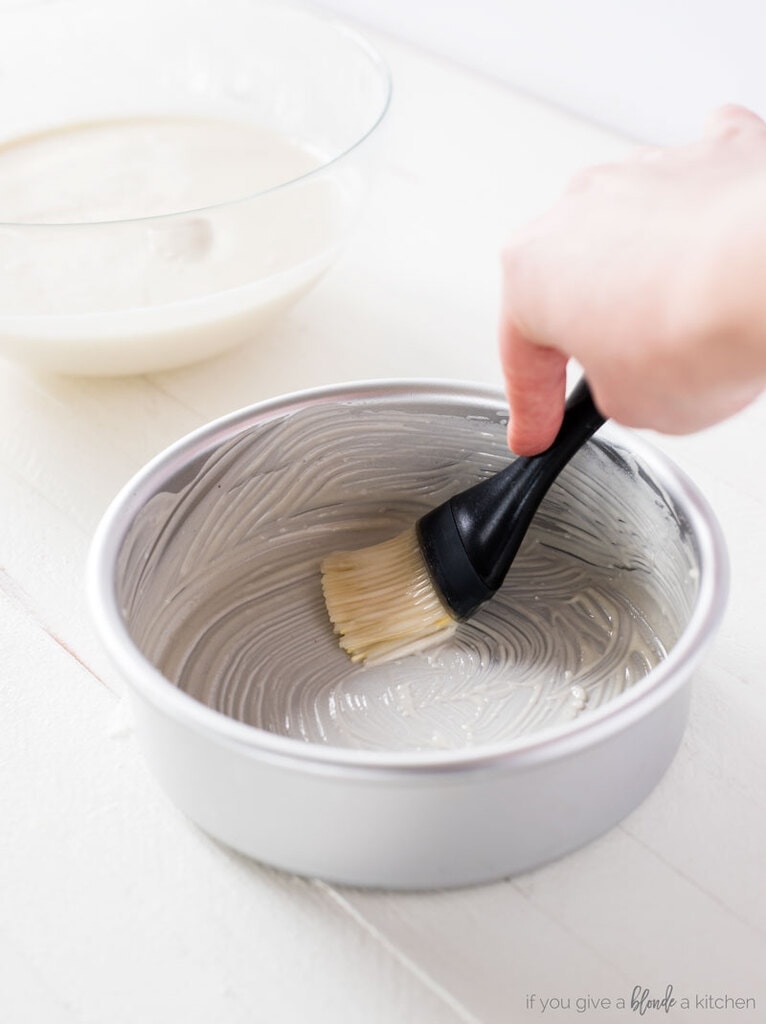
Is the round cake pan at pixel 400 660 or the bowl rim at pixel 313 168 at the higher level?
the bowl rim at pixel 313 168

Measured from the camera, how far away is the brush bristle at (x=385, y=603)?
2.30 feet

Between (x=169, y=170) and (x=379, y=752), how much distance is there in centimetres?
62

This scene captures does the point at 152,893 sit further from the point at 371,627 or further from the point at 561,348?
the point at 561,348

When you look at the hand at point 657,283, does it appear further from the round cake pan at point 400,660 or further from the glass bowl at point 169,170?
the glass bowl at point 169,170

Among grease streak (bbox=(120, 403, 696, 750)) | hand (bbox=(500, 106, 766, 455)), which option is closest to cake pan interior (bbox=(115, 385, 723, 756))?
grease streak (bbox=(120, 403, 696, 750))

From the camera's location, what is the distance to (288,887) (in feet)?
1.86

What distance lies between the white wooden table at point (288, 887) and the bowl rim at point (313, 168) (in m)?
0.16

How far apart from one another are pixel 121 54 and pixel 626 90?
1.70 ft

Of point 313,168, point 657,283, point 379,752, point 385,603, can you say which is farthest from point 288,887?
point 313,168

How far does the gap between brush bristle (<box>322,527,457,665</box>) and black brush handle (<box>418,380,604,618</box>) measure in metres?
0.01

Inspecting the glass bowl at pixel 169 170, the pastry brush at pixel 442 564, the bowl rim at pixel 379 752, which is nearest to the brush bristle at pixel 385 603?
the pastry brush at pixel 442 564

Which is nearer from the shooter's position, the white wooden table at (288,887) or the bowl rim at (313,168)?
the white wooden table at (288,887)

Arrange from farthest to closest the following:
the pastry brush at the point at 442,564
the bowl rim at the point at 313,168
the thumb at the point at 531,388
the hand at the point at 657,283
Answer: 1. the bowl rim at the point at 313,168
2. the pastry brush at the point at 442,564
3. the thumb at the point at 531,388
4. the hand at the point at 657,283

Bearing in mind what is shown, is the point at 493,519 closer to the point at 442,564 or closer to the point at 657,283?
the point at 442,564
